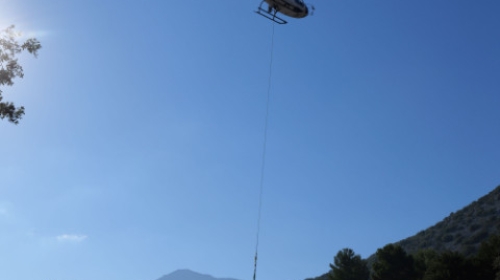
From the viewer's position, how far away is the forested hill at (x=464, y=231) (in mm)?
73875

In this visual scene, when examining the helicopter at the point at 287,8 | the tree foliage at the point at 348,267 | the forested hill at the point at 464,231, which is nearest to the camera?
the helicopter at the point at 287,8

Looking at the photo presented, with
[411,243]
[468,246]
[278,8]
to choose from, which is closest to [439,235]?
[411,243]

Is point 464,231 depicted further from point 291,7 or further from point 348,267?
point 291,7

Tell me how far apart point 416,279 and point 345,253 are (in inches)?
356

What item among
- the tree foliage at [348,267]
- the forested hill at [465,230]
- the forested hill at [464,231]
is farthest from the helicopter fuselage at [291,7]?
the forested hill at [465,230]

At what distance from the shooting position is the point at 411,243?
296 ft

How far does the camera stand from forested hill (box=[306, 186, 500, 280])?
242 feet

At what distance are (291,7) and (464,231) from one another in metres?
63.5

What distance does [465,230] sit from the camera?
269ft

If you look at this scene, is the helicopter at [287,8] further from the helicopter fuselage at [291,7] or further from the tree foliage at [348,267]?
the tree foliage at [348,267]

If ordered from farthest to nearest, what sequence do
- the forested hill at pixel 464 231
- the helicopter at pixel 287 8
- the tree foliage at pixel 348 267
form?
the forested hill at pixel 464 231, the tree foliage at pixel 348 267, the helicopter at pixel 287 8

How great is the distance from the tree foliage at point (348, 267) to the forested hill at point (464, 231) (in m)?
16.9

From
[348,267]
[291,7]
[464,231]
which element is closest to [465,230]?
[464,231]

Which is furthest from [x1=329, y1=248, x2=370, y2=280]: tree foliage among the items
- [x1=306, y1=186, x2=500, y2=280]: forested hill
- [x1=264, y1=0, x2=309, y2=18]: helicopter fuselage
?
[x1=264, y1=0, x2=309, y2=18]: helicopter fuselage
